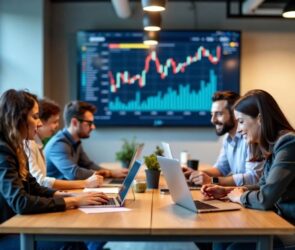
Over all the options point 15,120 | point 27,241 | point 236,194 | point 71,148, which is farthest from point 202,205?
point 71,148

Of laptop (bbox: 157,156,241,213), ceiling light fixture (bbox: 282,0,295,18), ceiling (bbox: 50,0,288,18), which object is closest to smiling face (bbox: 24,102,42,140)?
laptop (bbox: 157,156,241,213)

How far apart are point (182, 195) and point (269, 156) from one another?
1.53 feet

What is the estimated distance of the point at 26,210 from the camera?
1.92 m

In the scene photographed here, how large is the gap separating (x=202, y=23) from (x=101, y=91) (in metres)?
1.37

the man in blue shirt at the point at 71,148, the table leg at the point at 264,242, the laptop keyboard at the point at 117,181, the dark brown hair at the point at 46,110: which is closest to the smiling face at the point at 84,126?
the man in blue shirt at the point at 71,148

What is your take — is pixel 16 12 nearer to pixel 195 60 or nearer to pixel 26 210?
pixel 195 60

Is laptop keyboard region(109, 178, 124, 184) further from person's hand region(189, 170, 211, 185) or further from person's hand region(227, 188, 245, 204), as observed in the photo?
person's hand region(227, 188, 245, 204)

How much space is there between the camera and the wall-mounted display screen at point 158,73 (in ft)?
16.5

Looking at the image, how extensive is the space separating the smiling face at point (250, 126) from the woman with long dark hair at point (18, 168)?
2.56ft

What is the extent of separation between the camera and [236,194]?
2.24 meters

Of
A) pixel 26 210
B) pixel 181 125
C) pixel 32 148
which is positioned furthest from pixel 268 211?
pixel 181 125

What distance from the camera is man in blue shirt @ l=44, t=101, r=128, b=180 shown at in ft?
10.4

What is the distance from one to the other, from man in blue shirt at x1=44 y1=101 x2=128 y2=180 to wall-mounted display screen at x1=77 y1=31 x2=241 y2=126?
152 centimetres

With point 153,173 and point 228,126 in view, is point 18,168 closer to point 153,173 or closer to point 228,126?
point 153,173
